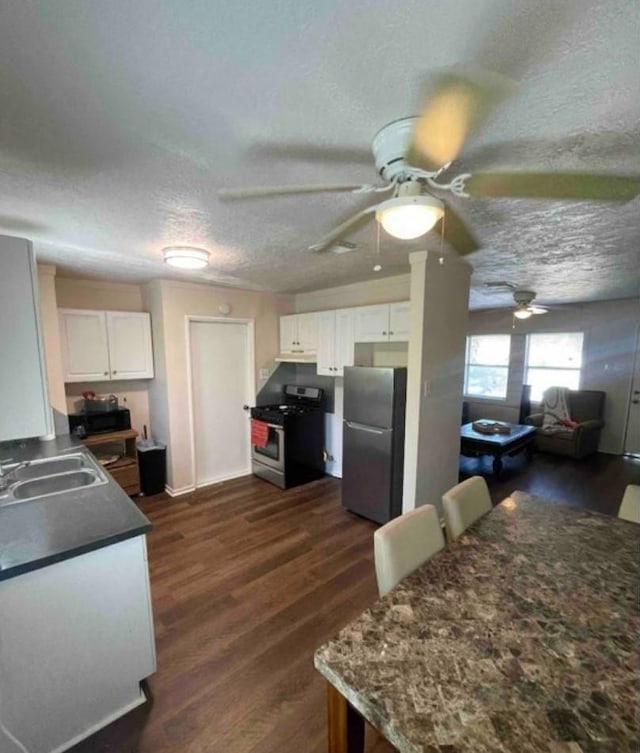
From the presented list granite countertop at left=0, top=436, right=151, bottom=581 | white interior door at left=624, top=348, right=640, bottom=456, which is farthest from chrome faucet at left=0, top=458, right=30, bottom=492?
white interior door at left=624, top=348, right=640, bottom=456

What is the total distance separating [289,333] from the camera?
4.50 meters

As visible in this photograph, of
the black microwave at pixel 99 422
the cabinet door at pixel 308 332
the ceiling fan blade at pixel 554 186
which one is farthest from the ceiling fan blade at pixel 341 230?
the black microwave at pixel 99 422

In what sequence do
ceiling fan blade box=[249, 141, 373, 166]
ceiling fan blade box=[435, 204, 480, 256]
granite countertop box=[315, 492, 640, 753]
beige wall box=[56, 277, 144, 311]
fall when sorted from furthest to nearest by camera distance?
1. beige wall box=[56, 277, 144, 311]
2. ceiling fan blade box=[435, 204, 480, 256]
3. ceiling fan blade box=[249, 141, 373, 166]
4. granite countertop box=[315, 492, 640, 753]

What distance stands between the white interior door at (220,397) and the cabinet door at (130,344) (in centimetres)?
48

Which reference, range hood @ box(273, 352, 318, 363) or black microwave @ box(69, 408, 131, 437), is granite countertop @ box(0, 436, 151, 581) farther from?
range hood @ box(273, 352, 318, 363)

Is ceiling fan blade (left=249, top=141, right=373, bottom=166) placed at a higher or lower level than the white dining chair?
higher

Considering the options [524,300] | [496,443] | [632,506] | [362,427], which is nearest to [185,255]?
[362,427]

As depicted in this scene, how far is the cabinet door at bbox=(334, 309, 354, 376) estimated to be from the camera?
3.70 m

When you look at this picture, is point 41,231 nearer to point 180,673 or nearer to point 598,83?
point 180,673

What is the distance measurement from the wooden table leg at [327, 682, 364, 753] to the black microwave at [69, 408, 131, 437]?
11.0 feet

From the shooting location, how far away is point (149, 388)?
164 inches

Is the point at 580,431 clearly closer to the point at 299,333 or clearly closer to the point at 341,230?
the point at 299,333

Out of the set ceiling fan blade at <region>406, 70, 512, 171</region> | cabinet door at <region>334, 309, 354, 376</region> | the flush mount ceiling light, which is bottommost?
cabinet door at <region>334, 309, 354, 376</region>

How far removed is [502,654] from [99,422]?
380 cm
